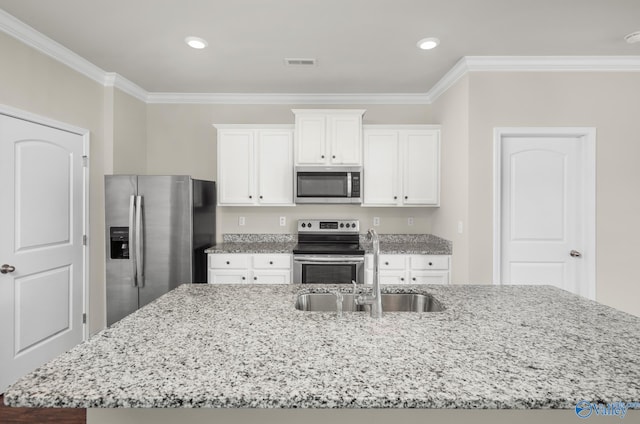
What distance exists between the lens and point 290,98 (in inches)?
158

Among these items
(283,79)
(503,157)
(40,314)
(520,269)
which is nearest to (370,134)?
(283,79)

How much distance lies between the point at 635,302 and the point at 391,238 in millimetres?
2267

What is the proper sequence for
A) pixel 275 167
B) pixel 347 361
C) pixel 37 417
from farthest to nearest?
pixel 275 167 < pixel 37 417 < pixel 347 361

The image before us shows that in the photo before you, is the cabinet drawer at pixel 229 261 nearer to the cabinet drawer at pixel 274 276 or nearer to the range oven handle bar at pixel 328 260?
the cabinet drawer at pixel 274 276

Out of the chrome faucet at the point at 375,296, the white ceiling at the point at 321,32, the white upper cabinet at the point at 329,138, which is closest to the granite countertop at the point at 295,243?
the white upper cabinet at the point at 329,138

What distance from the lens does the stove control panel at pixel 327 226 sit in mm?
3982

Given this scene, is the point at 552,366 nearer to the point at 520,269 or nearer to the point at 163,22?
the point at 520,269

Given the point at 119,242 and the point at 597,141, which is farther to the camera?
the point at 119,242

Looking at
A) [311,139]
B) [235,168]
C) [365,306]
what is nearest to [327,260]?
[311,139]

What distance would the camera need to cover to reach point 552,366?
97 cm

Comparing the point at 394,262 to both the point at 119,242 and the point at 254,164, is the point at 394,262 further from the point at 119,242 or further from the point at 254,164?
the point at 119,242

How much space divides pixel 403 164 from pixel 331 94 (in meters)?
1.17

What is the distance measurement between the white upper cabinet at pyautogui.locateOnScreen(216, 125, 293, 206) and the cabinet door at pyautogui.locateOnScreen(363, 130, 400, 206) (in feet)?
2.78

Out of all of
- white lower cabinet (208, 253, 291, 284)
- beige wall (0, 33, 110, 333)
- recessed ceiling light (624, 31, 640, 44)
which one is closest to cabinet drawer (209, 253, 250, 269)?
white lower cabinet (208, 253, 291, 284)
